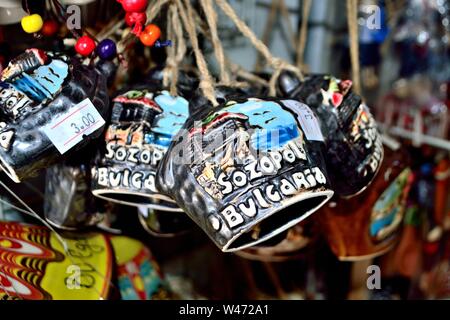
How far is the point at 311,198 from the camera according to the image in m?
0.50

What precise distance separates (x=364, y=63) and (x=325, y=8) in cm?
16

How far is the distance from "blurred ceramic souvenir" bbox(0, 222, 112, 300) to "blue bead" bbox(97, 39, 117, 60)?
0.25m

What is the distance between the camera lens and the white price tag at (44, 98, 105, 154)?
0.48 metres

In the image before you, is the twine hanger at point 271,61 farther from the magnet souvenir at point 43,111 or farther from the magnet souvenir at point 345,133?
the magnet souvenir at point 43,111

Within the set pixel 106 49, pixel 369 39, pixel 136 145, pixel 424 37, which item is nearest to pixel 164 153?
pixel 136 145

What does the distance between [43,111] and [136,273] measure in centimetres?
35

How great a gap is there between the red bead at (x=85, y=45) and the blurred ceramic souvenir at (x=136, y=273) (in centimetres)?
31

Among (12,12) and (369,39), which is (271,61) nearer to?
(12,12)

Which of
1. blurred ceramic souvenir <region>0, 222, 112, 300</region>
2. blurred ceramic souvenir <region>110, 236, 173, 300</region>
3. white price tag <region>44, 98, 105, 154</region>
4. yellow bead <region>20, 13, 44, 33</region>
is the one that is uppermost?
yellow bead <region>20, 13, 44, 33</region>

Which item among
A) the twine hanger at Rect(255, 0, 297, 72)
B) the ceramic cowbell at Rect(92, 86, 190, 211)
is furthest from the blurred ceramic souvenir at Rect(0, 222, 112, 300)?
the twine hanger at Rect(255, 0, 297, 72)

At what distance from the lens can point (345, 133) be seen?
560 mm

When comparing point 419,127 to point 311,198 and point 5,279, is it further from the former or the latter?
point 5,279

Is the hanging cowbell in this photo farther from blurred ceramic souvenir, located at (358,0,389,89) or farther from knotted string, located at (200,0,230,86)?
blurred ceramic souvenir, located at (358,0,389,89)
